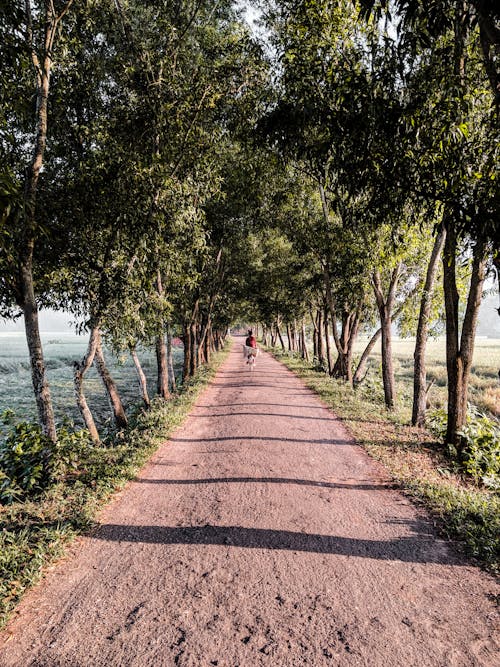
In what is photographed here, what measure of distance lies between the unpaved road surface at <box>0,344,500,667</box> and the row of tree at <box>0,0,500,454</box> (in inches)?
151

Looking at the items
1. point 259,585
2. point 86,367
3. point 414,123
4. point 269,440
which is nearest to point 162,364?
point 86,367

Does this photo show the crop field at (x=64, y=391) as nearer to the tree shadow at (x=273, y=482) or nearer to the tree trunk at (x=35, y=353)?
the tree trunk at (x=35, y=353)

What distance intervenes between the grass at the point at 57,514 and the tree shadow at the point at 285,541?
1.82 ft

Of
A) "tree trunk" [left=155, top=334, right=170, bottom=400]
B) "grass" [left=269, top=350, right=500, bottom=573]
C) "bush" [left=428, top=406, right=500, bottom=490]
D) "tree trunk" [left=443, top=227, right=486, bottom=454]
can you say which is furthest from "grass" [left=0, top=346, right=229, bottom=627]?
"tree trunk" [left=443, top=227, right=486, bottom=454]

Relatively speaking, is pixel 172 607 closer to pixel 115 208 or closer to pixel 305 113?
pixel 305 113

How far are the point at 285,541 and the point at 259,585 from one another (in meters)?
0.88

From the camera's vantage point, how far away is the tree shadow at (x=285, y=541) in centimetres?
465

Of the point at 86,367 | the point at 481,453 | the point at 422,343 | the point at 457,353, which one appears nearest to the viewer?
the point at 481,453

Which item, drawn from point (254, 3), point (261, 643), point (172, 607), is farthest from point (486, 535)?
point (254, 3)

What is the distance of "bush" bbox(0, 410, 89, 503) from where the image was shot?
701cm

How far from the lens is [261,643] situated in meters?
3.36

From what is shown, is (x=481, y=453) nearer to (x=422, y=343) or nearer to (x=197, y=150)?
(x=422, y=343)

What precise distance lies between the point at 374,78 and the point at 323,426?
8.14 metres

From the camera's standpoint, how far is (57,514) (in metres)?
5.58
